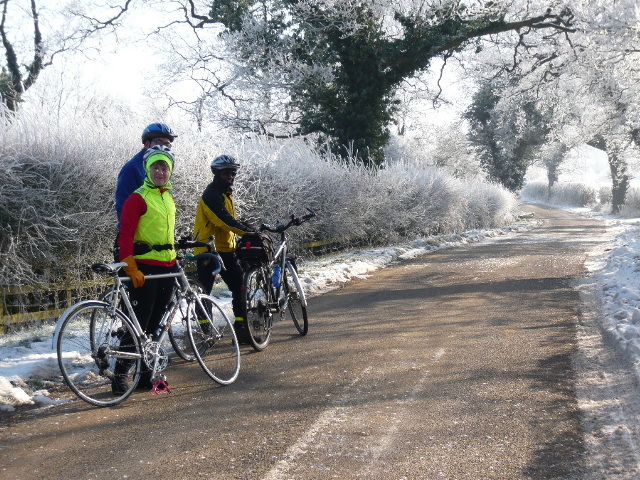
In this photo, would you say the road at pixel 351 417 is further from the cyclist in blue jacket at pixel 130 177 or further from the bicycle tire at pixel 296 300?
the cyclist in blue jacket at pixel 130 177

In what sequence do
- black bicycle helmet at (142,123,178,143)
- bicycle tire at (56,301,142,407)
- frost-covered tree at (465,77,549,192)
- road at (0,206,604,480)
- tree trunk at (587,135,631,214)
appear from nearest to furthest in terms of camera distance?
road at (0,206,604,480) < bicycle tire at (56,301,142,407) < black bicycle helmet at (142,123,178,143) < frost-covered tree at (465,77,549,192) < tree trunk at (587,135,631,214)

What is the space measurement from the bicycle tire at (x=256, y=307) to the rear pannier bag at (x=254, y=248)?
133mm

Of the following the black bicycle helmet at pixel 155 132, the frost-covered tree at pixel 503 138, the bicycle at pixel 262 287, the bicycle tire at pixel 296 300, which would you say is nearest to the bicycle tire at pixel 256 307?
the bicycle at pixel 262 287

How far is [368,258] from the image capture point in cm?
1524

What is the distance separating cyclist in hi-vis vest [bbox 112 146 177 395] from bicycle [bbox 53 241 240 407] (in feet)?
0.25

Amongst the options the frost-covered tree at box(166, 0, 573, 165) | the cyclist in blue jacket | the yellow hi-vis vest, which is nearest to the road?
the yellow hi-vis vest

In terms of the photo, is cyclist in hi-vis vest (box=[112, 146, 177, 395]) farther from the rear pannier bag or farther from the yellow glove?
the rear pannier bag

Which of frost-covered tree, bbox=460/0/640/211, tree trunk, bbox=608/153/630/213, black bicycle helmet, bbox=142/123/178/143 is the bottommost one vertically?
black bicycle helmet, bbox=142/123/178/143

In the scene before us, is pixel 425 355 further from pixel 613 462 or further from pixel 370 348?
pixel 613 462

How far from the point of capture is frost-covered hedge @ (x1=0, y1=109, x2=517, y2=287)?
7129mm

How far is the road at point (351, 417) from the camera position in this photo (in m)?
3.58

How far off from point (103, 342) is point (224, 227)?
2.05 meters

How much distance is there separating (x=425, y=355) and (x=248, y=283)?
201cm

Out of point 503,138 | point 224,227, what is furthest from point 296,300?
point 503,138
